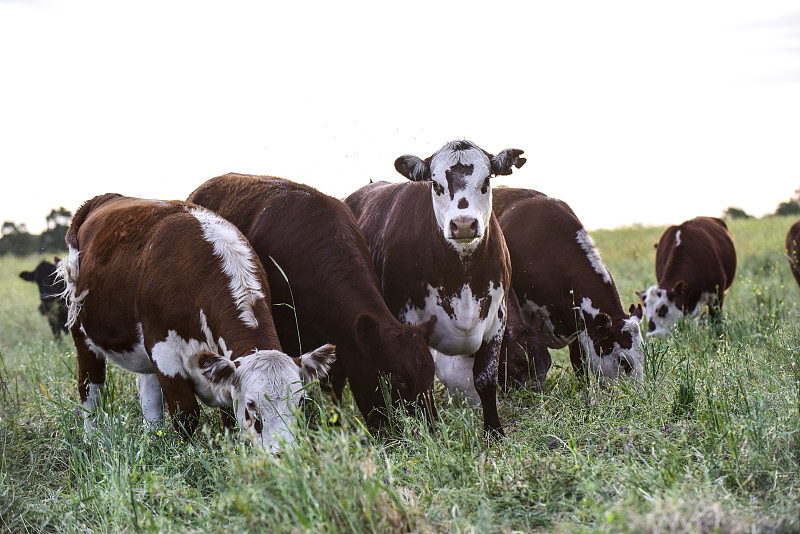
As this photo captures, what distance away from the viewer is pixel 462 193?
565cm

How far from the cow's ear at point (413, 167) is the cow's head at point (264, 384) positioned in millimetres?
1974

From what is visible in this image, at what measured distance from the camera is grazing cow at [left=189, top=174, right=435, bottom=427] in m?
5.22

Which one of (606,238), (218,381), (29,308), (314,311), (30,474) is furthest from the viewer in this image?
(606,238)

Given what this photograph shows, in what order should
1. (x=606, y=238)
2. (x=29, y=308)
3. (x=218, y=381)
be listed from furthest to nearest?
1. (x=606, y=238)
2. (x=29, y=308)
3. (x=218, y=381)

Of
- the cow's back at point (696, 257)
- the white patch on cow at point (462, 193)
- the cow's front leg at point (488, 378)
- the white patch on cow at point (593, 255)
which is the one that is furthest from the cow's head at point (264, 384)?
the cow's back at point (696, 257)

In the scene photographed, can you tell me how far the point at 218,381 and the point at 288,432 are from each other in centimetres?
65

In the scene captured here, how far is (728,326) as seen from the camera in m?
8.69

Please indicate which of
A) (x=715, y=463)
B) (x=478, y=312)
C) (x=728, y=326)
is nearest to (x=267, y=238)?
(x=478, y=312)

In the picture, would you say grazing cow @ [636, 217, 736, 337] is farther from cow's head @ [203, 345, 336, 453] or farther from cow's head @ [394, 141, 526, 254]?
cow's head @ [203, 345, 336, 453]

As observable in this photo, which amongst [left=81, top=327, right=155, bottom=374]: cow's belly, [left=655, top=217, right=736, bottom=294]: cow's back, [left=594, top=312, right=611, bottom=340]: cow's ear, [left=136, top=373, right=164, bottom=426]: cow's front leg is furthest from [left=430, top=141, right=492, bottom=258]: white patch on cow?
[left=655, top=217, right=736, bottom=294]: cow's back

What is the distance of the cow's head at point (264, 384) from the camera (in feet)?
14.3

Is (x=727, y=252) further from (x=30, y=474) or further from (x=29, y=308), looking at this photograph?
(x=29, y=308)

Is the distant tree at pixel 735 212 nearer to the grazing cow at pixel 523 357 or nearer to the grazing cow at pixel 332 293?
the grazing cow at pixel 523 357

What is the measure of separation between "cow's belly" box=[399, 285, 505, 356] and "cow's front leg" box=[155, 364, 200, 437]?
1.80 m
